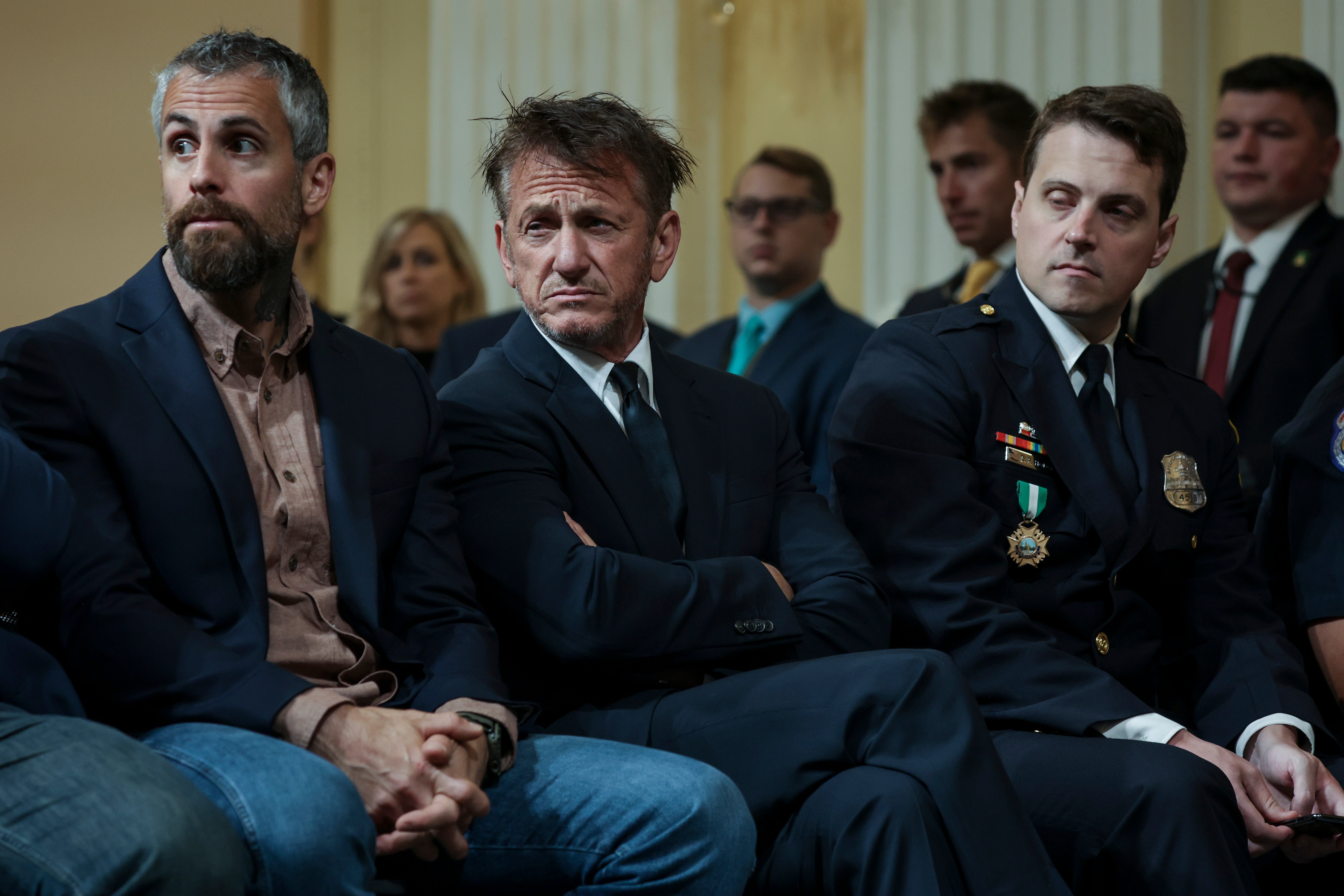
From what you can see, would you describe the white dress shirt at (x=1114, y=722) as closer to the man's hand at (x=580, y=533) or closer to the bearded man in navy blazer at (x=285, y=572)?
the bearded man in navy blazer at (x=285, y=572)

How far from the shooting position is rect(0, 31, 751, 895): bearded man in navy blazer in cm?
159

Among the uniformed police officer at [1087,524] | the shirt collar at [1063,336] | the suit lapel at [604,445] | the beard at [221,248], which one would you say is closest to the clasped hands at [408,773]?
the suit lapel at [604,445]

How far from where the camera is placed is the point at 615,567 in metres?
1.86

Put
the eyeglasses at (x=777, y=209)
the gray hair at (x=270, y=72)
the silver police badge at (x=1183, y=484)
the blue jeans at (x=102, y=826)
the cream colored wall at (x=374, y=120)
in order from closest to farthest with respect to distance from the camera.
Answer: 1. the blue jeans at (x=102, y=826)
2. the gray hair at (x=270, y=72)
3. the silver police badge at (x=1183, y=484)
4. the eyeglasses at (x=777, y=209)
5. the cream colored wall at (x=374, y=120)

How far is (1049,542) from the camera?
2178 millimetres

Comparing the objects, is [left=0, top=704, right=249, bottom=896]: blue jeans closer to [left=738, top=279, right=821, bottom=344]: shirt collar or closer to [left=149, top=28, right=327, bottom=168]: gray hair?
[left=149, top=28, right=327, bottom=168]: gray hair

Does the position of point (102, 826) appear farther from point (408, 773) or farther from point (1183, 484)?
point (1183, 484)

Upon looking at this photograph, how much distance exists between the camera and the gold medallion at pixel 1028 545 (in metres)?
2.16

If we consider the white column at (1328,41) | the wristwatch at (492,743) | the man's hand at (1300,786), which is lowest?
the man's hand at (1300,786)

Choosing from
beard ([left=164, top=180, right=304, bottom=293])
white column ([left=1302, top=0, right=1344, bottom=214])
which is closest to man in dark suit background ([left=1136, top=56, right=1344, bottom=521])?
white column ([left=1302, top=0, right=1344, bottom=214])

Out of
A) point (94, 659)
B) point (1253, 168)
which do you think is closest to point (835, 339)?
point (1253, 168)

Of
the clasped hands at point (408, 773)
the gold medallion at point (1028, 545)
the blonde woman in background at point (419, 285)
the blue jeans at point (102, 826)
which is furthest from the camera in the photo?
the blonde woman in background at point (419, 285)

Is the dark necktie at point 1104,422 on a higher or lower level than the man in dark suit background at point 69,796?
higher

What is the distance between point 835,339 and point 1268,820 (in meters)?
1.91
